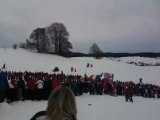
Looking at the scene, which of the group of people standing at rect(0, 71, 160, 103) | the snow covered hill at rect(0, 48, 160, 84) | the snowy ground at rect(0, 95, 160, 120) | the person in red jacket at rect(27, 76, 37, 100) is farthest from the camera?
the snow covered hill at rect(0, 48, 160, 84)

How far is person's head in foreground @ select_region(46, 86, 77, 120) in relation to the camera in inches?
148

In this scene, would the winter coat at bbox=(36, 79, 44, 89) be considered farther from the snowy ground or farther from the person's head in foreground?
the person's head in foreground

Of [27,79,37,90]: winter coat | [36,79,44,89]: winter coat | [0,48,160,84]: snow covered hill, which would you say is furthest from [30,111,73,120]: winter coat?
[0,48,160,84]: snow covered hill

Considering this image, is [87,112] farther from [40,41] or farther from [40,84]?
[40,41]

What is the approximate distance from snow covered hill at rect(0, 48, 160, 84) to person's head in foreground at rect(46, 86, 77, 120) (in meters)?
53.5

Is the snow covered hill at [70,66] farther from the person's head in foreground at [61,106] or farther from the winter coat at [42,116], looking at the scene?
the person's head in foreground at [61,106]

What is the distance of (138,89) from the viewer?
35312 mm

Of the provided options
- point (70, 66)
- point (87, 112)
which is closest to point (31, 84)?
point (87, 112)

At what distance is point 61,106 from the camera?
3770mm

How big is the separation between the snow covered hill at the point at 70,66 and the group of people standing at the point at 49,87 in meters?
26.4

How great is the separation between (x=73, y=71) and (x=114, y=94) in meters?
30.5

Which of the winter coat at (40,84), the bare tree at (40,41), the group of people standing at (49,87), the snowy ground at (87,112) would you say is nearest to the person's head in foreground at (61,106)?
the group of people standing at (49,87)

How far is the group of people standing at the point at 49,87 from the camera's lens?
19.2m

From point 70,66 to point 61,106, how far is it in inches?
2409
